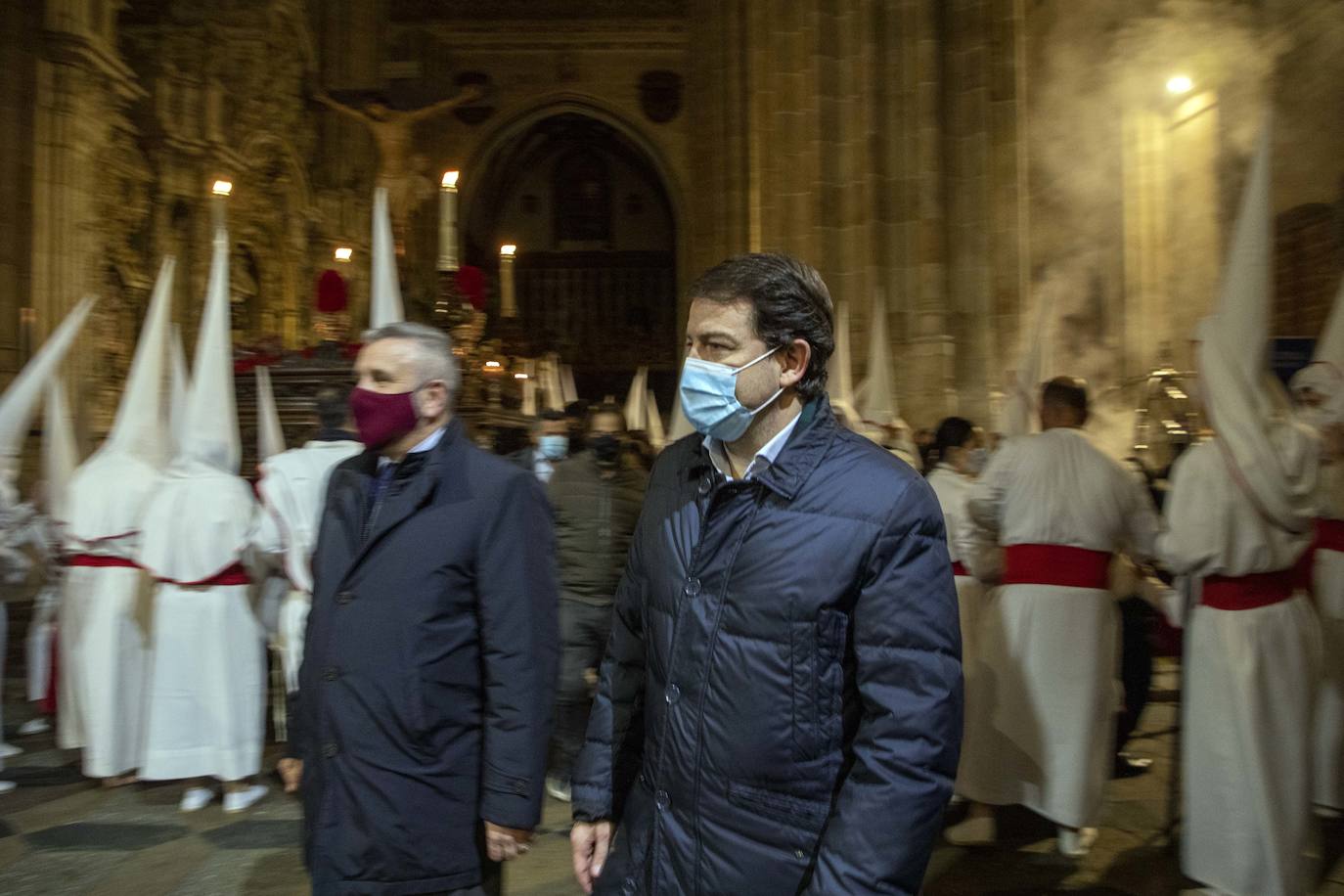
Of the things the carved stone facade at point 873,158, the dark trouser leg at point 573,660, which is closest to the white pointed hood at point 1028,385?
the dark trouser leg at point 573,660

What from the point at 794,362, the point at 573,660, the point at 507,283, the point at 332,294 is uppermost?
the point at 507,283

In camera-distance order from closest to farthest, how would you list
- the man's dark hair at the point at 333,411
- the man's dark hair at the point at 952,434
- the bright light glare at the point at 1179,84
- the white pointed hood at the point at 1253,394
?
the white pointed hood at the point at 1253,394 → the man's dark hair at the point at 333,411 → the man's dark hair at the point at 952,434 → the bright light glare at the point at 1179,84

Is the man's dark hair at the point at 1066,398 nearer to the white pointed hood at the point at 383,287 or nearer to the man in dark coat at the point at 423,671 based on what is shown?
the man in dark coat at the point at 423,671

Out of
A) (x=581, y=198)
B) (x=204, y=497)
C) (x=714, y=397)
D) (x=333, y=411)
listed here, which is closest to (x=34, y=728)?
(x=204, y=497)

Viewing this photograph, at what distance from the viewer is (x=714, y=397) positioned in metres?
1.85

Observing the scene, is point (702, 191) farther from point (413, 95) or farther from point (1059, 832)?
point (1059, 832)

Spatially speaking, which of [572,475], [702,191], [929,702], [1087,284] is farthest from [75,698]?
[702,191]

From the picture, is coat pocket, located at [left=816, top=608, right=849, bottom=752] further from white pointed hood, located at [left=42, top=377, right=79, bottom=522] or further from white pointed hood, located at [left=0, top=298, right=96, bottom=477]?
white pointed hood, located at [left=42, top=377, right=79, bottom=522]

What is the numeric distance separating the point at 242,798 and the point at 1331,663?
4.76m

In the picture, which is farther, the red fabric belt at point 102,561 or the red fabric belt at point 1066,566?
the red fabric belt at point 102,561

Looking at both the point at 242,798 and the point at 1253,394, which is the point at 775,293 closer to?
the point at 1253,394

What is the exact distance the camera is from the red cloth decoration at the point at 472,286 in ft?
27.7

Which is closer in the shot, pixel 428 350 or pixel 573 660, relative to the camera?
pixel 428 350

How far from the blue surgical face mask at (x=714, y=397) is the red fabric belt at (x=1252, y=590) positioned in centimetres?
245
